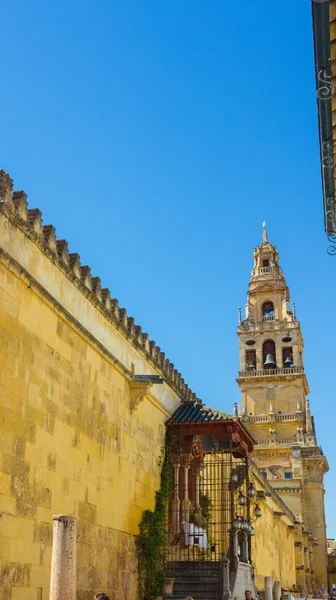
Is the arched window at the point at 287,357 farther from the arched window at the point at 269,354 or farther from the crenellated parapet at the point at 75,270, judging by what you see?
the crenellated parapet at the point at 75,270

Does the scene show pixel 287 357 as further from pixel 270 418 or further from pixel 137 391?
pixel 137 391

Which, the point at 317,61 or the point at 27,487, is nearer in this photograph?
the point at 317,61

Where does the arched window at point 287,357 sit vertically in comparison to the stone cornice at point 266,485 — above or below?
above

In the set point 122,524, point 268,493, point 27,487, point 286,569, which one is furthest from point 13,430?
point 286,569

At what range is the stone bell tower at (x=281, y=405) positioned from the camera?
140 ft

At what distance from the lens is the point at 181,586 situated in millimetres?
14805

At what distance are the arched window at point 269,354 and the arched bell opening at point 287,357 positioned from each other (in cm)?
80

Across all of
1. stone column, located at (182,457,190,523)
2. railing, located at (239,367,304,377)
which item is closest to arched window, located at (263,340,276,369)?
railing, located at (239,367,304,377)

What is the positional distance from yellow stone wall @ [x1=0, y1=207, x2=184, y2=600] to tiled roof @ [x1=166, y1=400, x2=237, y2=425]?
1.91 metres

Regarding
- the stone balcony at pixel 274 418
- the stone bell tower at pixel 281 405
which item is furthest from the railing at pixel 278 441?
the stone balcony at pixel 274 418

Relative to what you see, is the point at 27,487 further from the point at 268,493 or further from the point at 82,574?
the point at 268,493

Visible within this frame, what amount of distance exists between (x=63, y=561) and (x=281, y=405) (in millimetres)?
41872

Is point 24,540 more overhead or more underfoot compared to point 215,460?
more underfoot

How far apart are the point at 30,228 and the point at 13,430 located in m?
2.99
